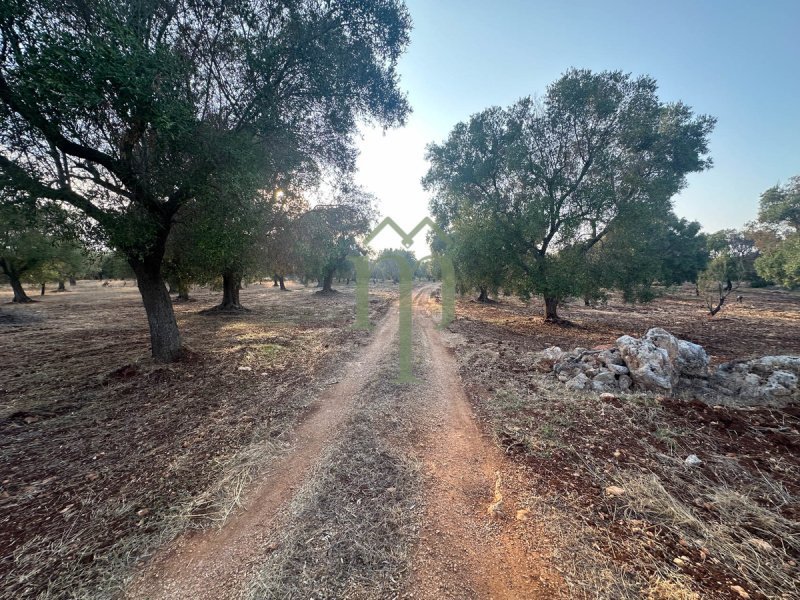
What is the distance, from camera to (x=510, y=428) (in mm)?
5336

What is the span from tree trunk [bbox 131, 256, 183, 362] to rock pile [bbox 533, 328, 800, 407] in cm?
1155

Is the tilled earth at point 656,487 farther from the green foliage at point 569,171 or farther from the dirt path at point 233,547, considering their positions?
the green foliage at point 569,171

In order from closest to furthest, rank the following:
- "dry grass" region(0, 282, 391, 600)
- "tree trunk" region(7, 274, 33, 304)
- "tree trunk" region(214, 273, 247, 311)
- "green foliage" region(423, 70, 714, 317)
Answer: "dry grass" region(0, 282, 391, 600), "green foliage" region(423, 70, 714, 317), "tree trunk" region(214, 273, 247, 311), "tree trunk" region(7, 274, 33, 304)

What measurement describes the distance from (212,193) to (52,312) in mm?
24534

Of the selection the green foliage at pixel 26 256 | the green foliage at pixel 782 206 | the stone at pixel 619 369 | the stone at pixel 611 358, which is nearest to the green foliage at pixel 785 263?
the green foliage at pixel 782 206

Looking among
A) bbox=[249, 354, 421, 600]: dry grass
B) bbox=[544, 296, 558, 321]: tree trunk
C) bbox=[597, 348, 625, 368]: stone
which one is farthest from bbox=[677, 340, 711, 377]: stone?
bbox=[544, 296, 558, 321]: tree trunk

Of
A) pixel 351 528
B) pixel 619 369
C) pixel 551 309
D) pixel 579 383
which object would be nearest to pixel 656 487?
pixel 579 383

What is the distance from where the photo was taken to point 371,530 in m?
3.16

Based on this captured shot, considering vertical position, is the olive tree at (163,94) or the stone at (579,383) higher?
the olive tree at (163,94)

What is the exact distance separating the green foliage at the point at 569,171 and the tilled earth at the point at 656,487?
9.70 meters

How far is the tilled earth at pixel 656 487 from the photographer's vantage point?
2.60m

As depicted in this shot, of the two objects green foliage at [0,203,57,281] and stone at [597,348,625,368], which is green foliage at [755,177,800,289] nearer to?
stone at [597,348,625,368]

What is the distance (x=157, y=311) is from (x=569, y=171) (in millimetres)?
19222

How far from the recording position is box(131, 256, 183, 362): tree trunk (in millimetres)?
8617
